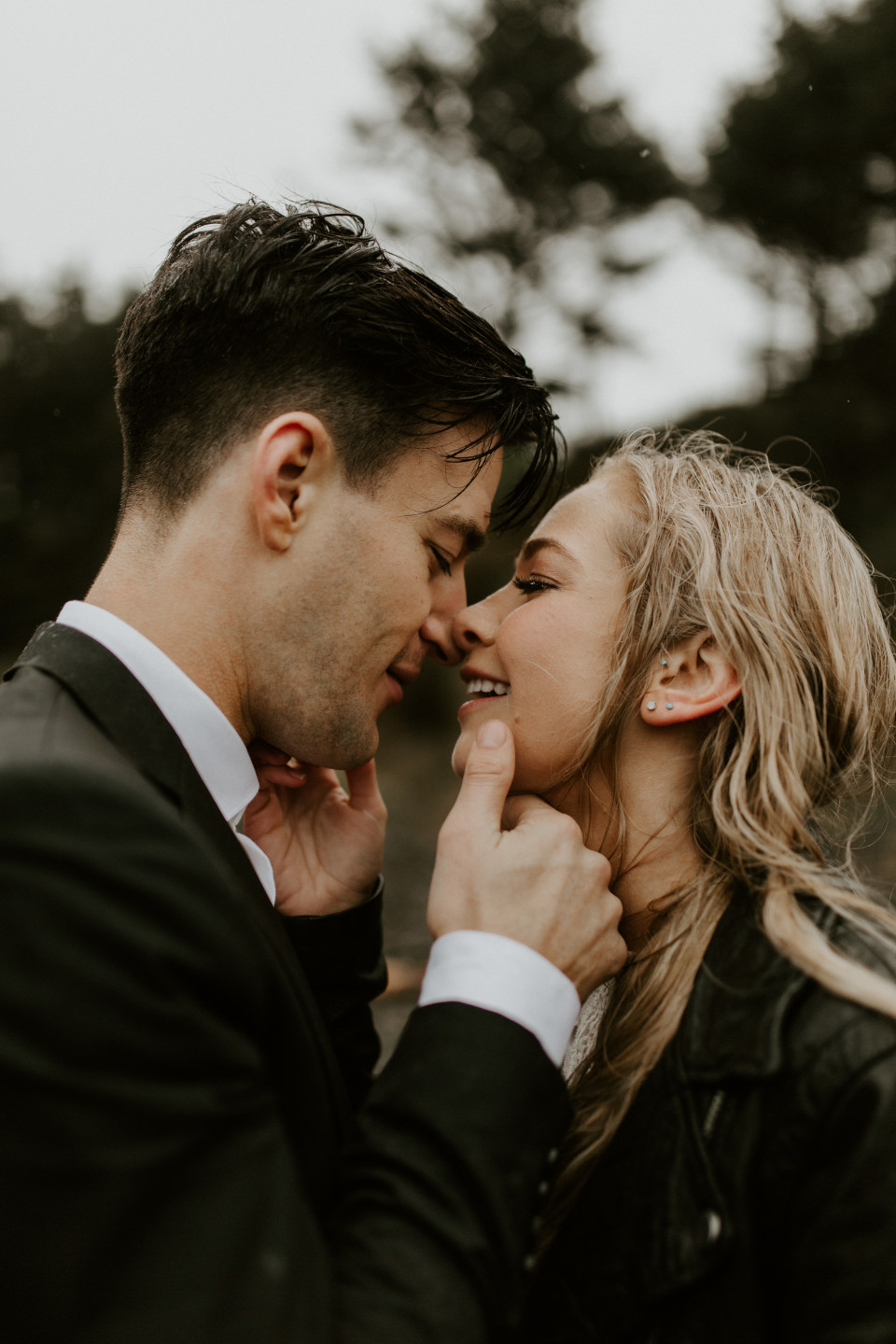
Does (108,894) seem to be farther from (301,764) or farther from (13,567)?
(13,567)

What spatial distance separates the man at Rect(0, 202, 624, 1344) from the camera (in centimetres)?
118

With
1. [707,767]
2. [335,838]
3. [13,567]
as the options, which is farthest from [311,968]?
[13,567]

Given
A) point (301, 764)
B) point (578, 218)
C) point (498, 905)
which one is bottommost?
point (301, 764)

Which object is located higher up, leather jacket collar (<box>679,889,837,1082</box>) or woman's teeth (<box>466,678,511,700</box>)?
woman's teeth (<box>466,678,511,700</box>)

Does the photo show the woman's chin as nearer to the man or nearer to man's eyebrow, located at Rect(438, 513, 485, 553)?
the man

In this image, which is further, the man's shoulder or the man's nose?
the man's nose

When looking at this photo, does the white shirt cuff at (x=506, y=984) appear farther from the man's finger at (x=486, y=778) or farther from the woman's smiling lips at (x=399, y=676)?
the woman's smiling lips at (x=399, y=676)

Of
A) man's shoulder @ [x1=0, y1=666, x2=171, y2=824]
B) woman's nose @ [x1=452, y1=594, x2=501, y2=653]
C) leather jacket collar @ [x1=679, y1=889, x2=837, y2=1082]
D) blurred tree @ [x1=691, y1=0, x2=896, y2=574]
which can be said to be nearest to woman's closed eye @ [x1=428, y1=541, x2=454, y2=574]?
woman's nose @ [x1=452, y1=594, x2=501, y2=653]

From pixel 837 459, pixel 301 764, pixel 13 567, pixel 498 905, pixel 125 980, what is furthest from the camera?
pixel 13 567

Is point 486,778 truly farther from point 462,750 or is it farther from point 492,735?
point 462,750

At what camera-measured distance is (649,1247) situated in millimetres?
1688

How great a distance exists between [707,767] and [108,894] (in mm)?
1624

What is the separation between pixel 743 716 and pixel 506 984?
3.46ft

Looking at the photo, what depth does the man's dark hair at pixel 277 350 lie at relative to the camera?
2.34 m
